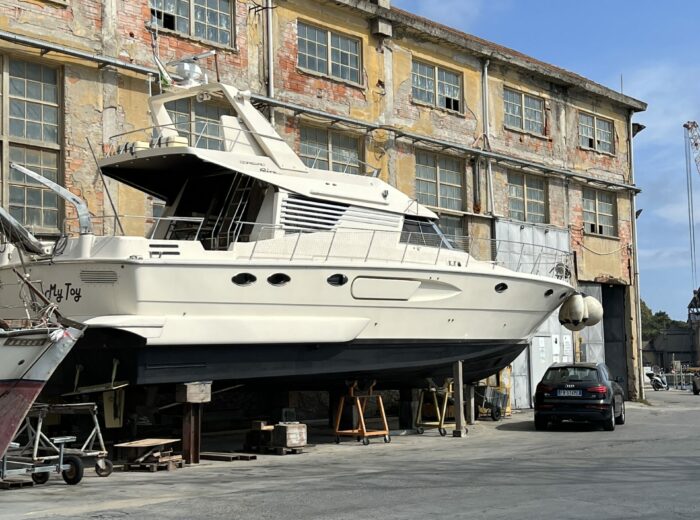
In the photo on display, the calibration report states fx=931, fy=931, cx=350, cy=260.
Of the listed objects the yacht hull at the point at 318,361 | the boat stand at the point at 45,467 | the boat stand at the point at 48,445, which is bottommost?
the boat stand at the point at 45,467

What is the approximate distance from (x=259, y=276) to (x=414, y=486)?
4461 mm

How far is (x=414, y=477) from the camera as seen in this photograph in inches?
421

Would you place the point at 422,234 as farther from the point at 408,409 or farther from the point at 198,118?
the point at 198,118

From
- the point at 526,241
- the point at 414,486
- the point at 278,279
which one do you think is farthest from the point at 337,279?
the point at 526,241

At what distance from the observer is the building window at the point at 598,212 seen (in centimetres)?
2828

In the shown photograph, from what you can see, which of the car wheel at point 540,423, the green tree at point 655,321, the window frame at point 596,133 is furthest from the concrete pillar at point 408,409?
the green tree at point 655,321

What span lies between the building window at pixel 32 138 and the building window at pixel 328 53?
5.99 m

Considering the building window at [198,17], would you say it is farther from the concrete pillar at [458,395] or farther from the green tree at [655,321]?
the green tree at [655,321]

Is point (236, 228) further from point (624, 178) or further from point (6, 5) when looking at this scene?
point (624, 178)

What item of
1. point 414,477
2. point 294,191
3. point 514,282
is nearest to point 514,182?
point 514,282

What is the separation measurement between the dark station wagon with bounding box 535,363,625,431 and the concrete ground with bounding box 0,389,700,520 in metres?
1.94

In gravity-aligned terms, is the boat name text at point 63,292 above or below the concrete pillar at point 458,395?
above

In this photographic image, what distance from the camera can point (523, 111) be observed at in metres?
26.2

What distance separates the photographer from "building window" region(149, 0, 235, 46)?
17609 mm
